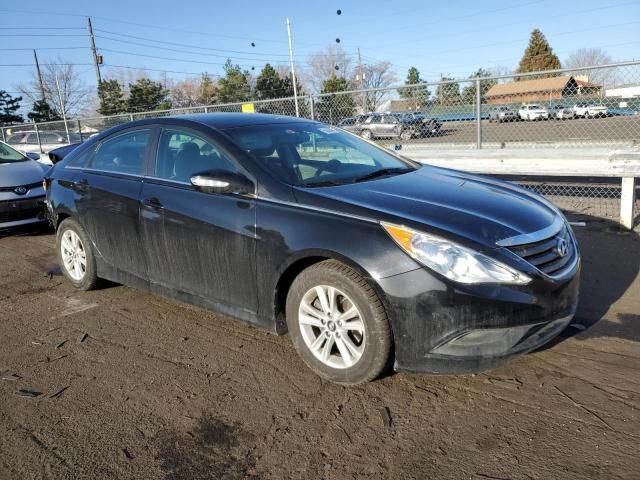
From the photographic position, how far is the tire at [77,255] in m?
4.83

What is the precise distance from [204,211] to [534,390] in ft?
7.78

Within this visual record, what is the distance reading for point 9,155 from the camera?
8453mm

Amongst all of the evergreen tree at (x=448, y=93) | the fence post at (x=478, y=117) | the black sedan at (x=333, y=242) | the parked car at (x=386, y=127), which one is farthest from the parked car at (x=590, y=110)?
the black sedan at (x=333, y=242)

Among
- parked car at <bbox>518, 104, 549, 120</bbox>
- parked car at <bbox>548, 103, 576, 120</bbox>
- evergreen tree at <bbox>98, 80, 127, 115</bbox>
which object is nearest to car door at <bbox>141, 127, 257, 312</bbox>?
parked car at <bbox>548, 103, 576, 120</bbox>

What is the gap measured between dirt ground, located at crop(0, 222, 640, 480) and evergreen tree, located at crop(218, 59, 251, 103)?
50.4 meters

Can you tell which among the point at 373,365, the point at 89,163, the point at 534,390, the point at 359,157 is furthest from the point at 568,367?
the point at 89,163

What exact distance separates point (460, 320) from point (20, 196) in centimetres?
682

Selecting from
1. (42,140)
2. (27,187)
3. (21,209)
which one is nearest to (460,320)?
(21,209)

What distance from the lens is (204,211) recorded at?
144 inches

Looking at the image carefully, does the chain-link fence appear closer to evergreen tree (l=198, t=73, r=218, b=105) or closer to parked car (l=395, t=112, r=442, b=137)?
parked car (l=395, t=112, r=442, b=137)

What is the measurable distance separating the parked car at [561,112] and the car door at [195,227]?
20.7 ft

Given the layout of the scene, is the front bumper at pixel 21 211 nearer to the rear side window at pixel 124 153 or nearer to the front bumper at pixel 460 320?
the rear side window at pixel 124 153

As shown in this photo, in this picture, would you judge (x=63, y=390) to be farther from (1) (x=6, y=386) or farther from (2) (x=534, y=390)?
(2) (x=534, y=390)

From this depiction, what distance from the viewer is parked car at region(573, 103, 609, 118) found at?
786cm
